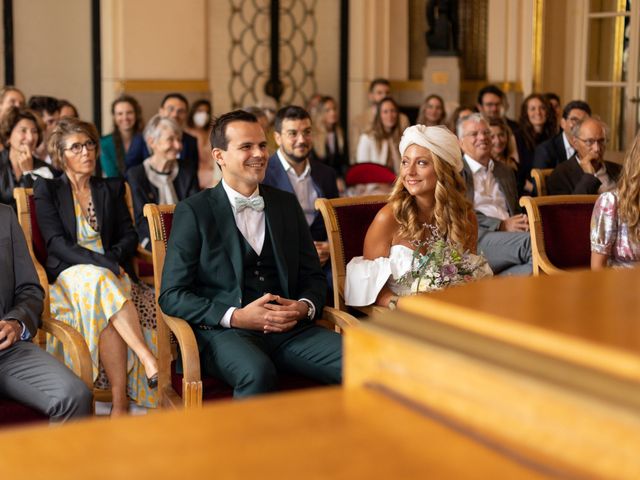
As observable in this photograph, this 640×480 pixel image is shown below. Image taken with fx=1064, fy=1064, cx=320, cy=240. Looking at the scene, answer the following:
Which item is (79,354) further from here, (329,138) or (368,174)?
(329,138)

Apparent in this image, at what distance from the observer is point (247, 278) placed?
3.86 m

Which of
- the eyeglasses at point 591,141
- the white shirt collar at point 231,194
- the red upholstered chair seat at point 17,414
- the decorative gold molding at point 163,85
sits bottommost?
the red upholstered chair seat at point 17,414

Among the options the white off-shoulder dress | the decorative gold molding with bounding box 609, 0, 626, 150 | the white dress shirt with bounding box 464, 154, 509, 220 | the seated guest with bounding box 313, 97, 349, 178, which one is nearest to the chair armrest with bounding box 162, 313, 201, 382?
the white off-shoulder dress

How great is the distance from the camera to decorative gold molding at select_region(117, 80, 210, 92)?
11008 mm

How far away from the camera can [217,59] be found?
12047 millimetres

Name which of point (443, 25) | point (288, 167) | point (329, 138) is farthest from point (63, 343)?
point (443, 25)

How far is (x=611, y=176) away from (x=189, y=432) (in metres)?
5.51

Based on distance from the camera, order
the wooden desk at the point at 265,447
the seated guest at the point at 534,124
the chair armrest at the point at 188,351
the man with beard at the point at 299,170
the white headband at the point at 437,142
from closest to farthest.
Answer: the wooden desk at the point at 265,447 < the chair armrest at the point at 188,351 < the white headband at the point at 437,142 < the man with beard at the point at 299,170 < the seated guest at the point at 534,124

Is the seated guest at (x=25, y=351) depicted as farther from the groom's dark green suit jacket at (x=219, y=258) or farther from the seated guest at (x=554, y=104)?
the seated guest at (x=554, y=104)

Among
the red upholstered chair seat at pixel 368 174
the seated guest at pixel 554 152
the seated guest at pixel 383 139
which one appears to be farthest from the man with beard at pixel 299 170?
Answer: the seated guest at pixel 383 139

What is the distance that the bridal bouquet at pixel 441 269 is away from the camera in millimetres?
3760

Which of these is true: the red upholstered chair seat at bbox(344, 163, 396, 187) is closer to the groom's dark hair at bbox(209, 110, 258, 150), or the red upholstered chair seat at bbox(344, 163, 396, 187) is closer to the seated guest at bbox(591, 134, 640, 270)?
the seated guest at bbox(591, 134, 640, 270)

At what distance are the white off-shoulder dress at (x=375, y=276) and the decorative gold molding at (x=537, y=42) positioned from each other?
24.8ft

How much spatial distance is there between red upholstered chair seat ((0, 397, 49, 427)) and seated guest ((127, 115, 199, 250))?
2.61 metres
